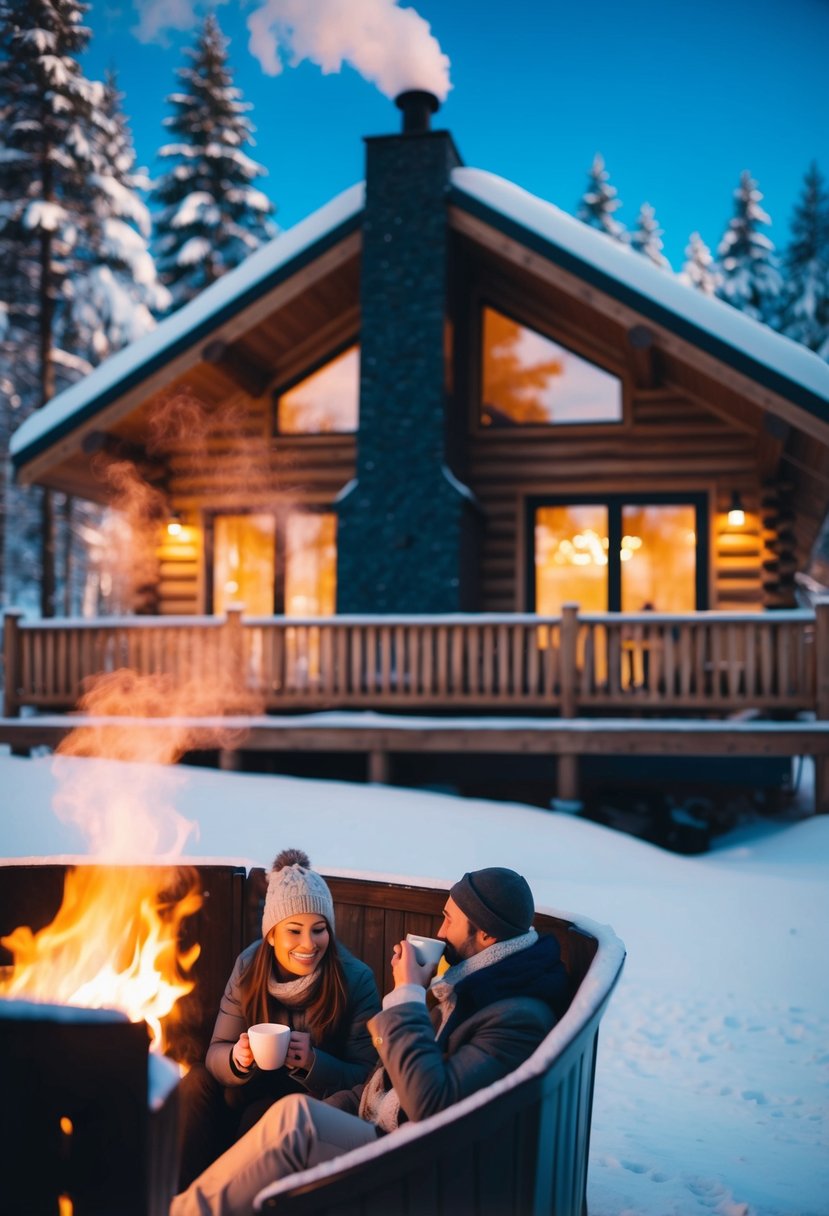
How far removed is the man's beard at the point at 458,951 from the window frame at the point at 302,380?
12.1 meters

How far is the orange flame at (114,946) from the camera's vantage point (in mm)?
3510

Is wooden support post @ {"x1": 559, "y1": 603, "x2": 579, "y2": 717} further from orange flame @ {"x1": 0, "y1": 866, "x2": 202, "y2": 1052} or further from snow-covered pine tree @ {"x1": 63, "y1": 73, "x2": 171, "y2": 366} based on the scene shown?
snow-covered pine tree @ {"x1": 63, "y1": 73, "x2": 171, "y2": 366}

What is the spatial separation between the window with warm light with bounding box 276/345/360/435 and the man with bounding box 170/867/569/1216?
40.0 feet

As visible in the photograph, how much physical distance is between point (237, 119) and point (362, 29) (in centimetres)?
1743

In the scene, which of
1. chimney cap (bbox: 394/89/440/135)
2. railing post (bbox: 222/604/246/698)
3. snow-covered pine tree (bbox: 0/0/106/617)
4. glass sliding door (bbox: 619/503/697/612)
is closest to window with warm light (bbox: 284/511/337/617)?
railing post (bbox: 222/604/246/698)

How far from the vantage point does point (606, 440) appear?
1367 cm

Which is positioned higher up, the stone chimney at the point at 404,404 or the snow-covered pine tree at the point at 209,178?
the snow-covered pine tree at the point at 209,178

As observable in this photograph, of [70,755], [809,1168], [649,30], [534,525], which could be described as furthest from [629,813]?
[649,30]

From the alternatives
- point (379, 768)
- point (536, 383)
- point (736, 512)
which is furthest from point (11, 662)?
point (736, 512)

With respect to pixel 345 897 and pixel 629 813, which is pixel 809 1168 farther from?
pixel 629 813

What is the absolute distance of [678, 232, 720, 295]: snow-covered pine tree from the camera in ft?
131

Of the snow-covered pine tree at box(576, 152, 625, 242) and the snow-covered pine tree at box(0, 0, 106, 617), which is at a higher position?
the snow-covered pine tree at box(576, 152, 625, 242)

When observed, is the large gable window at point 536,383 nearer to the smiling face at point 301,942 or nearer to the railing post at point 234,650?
the railing post at point 234,650

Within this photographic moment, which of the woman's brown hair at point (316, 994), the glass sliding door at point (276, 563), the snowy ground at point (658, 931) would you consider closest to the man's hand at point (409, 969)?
the woman's brown hair at point (316, 994)
